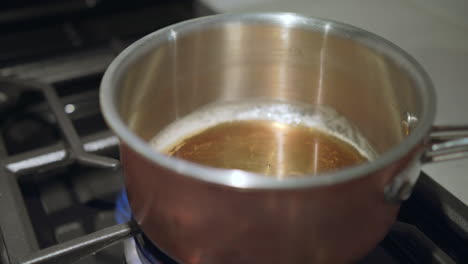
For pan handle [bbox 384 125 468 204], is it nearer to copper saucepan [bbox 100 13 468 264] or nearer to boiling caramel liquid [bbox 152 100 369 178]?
copper saucepan [bbox 100 13 468 264]

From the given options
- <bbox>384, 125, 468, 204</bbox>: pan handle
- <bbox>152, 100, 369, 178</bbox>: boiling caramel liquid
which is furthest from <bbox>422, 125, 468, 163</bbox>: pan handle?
Result: <bbox>152, 100, 369, 178</bbox>: boiling caramel liquid

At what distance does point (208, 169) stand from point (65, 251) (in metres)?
0.16

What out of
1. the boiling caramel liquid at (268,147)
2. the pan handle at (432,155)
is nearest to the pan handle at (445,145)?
the pan handle at (432,155)

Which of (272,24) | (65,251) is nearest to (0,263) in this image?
(65,251)

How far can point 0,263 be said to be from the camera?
15.0 inches

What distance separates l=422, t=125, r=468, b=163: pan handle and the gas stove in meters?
0.08

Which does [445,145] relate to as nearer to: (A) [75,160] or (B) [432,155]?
(B) [432,155]

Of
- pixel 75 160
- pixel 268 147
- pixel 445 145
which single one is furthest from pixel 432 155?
pixel 75 160

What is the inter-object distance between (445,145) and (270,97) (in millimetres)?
216

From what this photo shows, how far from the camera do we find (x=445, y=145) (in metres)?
0.31

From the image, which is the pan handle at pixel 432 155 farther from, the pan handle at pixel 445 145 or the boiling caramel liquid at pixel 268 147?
the boiling caramel liquid at pixel 268 147

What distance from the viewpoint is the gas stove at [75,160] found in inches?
15.3

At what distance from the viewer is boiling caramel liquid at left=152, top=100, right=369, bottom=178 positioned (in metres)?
0.45

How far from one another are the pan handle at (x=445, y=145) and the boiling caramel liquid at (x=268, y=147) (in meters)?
0.12
